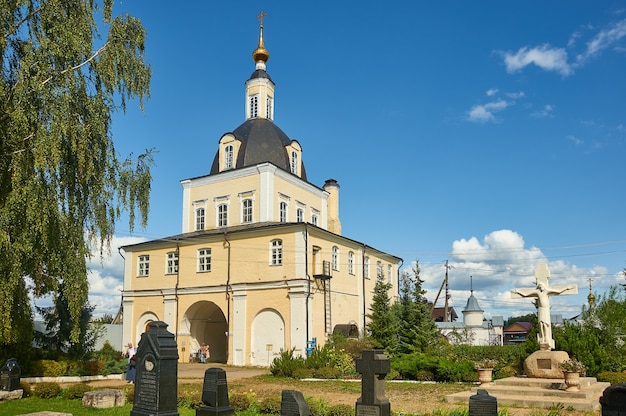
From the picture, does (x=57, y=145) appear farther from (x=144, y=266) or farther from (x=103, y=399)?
(x=144, y=266)

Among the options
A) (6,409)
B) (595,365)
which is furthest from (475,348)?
(6,409)

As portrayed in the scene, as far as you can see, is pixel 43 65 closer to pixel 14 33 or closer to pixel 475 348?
pixel 14 33

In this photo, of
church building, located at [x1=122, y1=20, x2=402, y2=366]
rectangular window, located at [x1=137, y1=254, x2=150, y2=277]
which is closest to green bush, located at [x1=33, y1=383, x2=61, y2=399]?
church building, located at [x1=122, y1=20, x2=402, y2=366]

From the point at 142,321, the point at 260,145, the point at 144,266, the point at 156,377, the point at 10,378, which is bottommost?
the point at 10,378

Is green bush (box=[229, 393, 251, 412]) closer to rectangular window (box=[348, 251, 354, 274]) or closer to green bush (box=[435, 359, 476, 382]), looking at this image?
green bush (box=[435, 359, 476, 382])

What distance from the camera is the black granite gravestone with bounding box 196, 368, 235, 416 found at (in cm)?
1164

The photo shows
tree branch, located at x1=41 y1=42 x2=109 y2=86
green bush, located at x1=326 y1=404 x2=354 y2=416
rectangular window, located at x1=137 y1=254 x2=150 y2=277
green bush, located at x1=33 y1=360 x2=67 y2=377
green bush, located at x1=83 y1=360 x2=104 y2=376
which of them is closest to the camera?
green bush, located at x1=326 y1=404 x2=354 y2=416

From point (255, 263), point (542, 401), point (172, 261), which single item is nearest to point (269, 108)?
point (172, 261)

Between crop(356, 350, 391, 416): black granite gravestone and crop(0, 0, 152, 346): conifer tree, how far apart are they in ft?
24.1

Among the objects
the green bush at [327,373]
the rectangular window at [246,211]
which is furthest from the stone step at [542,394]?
the rectangular window at [246,211]

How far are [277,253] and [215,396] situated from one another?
67.7 feet

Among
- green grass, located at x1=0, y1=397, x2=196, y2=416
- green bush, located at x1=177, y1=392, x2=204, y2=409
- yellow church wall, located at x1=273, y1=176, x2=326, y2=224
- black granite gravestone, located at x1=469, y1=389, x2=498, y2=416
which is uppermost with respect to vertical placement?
yellow church wall, located at x1=273, y1=176, x2=326, y2=224

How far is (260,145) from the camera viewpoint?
37844mm

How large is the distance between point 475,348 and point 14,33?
28663mm
